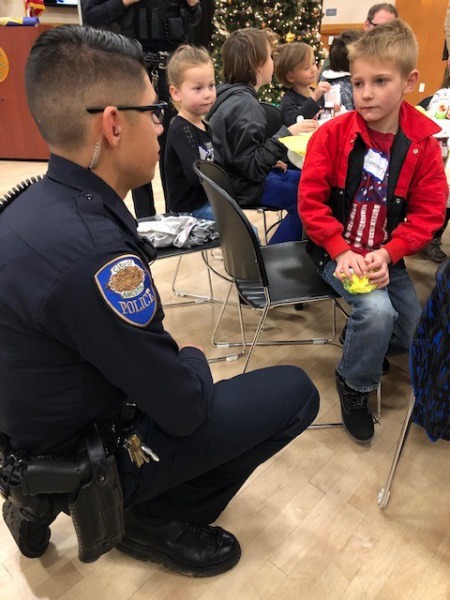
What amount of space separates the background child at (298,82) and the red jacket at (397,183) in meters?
1.51

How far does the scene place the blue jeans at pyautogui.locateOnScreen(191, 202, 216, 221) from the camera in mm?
2404

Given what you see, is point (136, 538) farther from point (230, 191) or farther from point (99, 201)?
point (230, 191)

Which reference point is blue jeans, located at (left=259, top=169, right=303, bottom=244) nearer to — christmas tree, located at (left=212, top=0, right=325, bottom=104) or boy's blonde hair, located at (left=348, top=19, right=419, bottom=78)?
boy's blonde hair, located at (left=348, top=19, right=419, bottom=78)

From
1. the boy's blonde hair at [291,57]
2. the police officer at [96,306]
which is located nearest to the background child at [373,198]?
the police officer at [96,306]

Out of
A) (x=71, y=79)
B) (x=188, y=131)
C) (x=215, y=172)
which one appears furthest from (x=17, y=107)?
(x=71, y=79)

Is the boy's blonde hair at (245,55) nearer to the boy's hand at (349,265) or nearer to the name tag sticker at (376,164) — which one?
the name tag sticker at (376,164)

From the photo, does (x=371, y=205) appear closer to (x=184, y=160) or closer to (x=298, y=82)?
(x=184, y=160)

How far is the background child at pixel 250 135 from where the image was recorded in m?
2.40

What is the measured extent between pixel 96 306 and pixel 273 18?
5968 mm

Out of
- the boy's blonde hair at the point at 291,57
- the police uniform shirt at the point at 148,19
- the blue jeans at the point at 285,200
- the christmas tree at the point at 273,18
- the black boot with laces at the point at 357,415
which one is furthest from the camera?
the christmas tree at the point at 273,18

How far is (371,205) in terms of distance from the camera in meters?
1.72

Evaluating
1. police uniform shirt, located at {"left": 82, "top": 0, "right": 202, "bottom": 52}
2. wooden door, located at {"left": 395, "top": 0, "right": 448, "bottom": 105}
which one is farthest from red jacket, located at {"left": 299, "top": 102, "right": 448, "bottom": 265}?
wooden door, located at {"left": 395, "top": 0, "right": 448, "bottom": 105}

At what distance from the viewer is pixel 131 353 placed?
875 mm

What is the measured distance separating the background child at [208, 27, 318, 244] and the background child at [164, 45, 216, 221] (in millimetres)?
94
